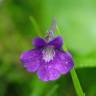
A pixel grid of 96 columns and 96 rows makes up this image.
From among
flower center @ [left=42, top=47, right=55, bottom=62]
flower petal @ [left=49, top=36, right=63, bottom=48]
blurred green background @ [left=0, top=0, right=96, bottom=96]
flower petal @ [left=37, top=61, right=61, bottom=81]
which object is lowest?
blurred green background @ [left=0, top=0, right=96, bottom=96]

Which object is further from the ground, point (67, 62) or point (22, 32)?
point (67, 62)

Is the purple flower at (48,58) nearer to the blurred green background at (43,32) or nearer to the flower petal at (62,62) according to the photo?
the flower petal at (62,62)

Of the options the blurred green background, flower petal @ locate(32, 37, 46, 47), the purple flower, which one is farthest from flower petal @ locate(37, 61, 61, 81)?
the blurred green background

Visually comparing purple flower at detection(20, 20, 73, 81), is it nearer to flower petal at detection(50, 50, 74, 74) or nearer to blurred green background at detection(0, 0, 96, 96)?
flower petal at detection(50, 50, 74, 74)

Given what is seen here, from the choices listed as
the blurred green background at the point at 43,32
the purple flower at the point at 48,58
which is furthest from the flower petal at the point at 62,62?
the blurred green background at the point at 43,32

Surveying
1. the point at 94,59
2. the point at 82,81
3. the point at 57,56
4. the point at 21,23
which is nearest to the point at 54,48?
the point at 57,56

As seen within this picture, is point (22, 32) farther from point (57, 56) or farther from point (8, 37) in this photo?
point (57, 56)

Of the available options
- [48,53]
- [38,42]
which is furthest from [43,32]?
[38,42]
